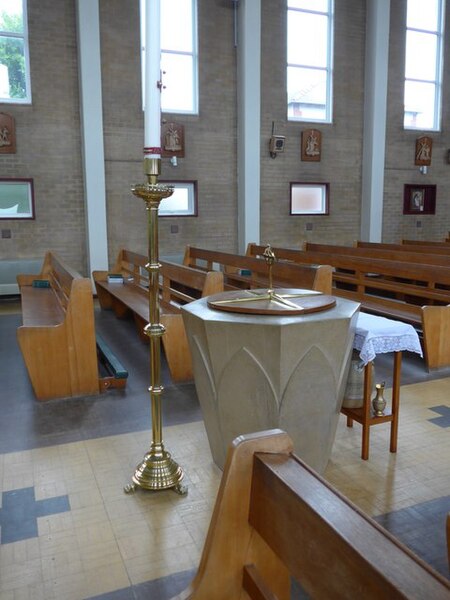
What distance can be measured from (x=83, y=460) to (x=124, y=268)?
472 cm

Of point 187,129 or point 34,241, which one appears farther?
point 187,129

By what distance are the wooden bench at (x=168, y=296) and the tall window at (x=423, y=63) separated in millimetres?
6951

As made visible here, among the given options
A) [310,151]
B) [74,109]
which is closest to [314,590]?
[74,109]

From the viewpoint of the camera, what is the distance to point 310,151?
1035 centimetres

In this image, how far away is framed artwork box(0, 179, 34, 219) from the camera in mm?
8625

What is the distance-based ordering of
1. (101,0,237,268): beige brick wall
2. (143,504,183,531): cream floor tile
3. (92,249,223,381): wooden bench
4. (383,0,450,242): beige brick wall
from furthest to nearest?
(383,0,450,242): beige brick wall → (101,0,237,268): beige brick wall → (92,249,223,381): wooden bench → (143,504,183,531): cream floor tile

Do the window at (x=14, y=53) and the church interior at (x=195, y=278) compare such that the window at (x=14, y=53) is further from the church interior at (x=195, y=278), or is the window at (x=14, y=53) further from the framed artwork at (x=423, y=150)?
the framed artwork at (x=423, y=150)

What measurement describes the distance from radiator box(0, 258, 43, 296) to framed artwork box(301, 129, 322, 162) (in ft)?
17.4

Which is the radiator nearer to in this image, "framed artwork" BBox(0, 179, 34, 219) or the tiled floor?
"framed artwork" BBox(0, 179, 34, 219)

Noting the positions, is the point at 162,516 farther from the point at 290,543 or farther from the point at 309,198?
the point at 309,198

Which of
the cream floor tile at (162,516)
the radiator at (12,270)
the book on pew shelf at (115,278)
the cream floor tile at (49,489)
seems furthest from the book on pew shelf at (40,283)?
the cream floor tile at (162,516)

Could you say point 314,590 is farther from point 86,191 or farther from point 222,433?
point 86,191

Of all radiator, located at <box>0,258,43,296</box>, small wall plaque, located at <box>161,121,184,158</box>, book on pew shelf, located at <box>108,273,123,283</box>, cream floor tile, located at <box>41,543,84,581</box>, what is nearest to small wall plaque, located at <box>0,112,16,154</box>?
radiator, located at <box>0,258,43,296</box>

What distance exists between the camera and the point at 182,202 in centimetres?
979
